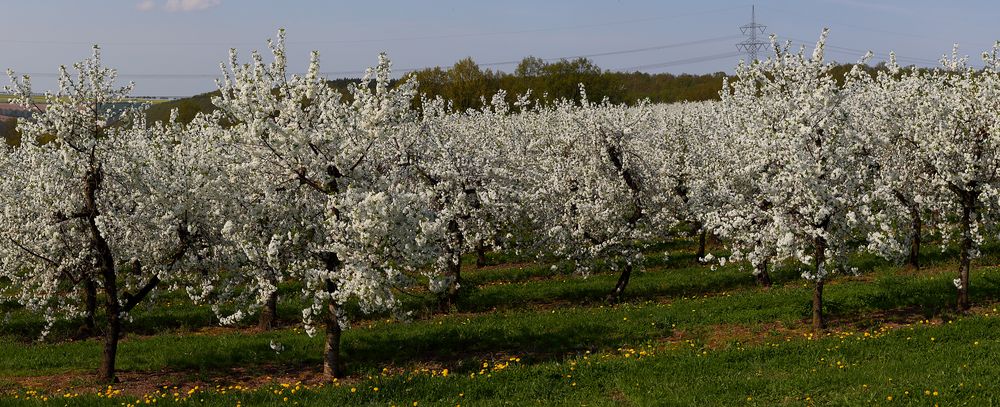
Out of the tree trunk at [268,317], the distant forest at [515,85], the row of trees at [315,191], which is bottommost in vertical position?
the tree trunk at [268,317]

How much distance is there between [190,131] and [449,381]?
2077cm

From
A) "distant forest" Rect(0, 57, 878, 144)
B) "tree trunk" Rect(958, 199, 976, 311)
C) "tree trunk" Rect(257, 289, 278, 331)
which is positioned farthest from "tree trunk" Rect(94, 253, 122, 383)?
"distant forest" Rect(0, 57, 878, 144)

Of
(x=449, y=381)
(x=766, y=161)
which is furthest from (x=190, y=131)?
(x=766, y=161)

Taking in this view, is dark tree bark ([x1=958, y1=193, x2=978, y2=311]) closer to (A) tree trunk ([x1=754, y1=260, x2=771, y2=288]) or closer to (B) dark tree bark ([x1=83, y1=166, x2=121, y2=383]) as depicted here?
(A) tree trunk ([x1=754, y1=260, x2=771, y2=288])

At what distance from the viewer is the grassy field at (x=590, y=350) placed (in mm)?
13461

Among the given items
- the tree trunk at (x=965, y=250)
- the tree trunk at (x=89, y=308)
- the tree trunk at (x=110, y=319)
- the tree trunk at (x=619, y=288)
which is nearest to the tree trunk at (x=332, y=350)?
the tree trunk at (x=110, y=319)

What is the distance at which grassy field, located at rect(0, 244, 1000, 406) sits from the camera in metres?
13.5

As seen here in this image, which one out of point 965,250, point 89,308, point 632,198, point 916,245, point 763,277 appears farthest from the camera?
point 916,245

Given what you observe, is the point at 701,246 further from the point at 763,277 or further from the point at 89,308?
the point at 89,308

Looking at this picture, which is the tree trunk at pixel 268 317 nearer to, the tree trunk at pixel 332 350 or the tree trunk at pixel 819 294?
the tree trunk at pixel 332 350

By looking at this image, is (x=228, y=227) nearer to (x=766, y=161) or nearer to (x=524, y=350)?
(x=524, y=350)

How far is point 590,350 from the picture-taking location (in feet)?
59.9

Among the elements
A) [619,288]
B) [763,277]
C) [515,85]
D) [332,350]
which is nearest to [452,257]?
[619,288]

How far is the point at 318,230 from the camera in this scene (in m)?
15.8
